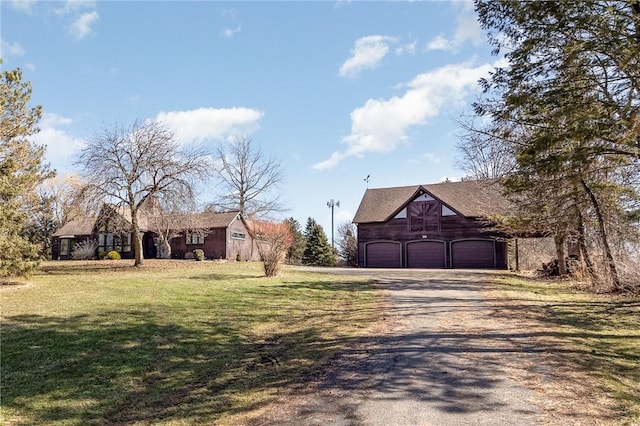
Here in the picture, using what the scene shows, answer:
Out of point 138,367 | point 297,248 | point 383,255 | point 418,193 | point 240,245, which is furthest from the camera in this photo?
point 297,248

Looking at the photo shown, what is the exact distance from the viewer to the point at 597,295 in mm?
14484

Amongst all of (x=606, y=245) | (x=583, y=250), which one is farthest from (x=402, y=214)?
(x=606, y=245)

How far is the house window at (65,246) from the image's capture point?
137ft

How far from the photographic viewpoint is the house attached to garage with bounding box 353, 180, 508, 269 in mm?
31234

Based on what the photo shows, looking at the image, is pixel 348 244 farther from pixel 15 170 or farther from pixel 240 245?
pixel 15 170

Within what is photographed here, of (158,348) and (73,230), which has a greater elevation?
(73,230)

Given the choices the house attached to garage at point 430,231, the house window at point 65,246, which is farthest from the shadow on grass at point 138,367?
the house window at point 65,246

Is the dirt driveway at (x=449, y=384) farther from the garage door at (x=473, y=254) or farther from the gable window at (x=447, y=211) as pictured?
the gable window at (x=447, y=211)

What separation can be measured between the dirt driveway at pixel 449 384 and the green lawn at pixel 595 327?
0.28m

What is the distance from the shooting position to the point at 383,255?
114 ft

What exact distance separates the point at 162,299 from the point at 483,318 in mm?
8414

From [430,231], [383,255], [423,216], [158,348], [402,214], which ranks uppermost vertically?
[402,214]

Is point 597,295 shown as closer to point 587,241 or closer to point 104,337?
point 587,241

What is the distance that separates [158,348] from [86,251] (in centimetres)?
3291
